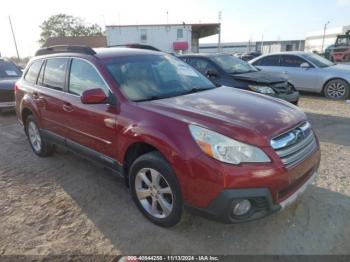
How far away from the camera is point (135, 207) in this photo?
11.5 feet

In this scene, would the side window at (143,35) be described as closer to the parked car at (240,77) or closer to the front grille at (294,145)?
the parked car at (240,77)

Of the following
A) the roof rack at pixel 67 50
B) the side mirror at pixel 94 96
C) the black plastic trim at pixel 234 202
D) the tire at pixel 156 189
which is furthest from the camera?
the roof rack at pixel 67 50

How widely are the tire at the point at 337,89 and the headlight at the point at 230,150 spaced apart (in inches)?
325

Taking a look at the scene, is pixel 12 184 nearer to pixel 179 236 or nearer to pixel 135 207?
pixel 135 207

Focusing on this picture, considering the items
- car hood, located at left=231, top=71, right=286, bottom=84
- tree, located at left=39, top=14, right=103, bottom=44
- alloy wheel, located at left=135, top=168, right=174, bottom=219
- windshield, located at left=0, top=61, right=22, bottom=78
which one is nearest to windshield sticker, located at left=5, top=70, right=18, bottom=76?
windshield, located at left=0, top=61, right=22, bottom=78

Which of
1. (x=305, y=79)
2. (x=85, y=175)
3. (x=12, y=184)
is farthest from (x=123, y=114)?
(x=305, y=79)

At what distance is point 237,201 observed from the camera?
2457mm

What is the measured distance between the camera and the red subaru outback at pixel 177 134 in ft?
8.15

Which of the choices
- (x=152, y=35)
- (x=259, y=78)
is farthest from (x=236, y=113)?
(x=152, y=35)

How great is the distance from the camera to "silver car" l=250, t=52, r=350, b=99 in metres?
9.37

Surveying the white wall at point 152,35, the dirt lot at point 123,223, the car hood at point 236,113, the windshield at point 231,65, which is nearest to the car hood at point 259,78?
the windshield at point 231,65

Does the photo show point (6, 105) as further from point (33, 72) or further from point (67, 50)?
point (67, 50)

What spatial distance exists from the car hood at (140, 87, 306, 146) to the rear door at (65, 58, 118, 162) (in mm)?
528

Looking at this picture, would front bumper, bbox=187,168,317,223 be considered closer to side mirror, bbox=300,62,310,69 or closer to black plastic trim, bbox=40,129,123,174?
black plastic trim, bbox=40,129,123,174
